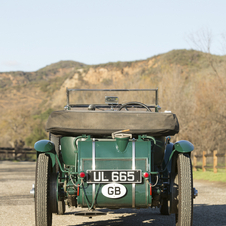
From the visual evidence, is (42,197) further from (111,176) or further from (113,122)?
(113,122)

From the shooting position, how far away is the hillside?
27359 millimetres

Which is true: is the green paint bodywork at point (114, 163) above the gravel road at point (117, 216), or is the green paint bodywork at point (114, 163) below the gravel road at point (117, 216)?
above

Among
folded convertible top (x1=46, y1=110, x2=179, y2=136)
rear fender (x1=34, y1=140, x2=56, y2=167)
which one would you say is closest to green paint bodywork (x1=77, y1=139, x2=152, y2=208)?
folded convertible top (x1=46, y1=110, x2=179, y2=136)

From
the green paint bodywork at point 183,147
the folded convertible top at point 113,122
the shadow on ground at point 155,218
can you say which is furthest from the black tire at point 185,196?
the shadow on ground at point 155,218

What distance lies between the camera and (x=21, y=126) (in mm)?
67688

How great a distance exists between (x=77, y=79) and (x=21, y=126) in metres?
24.8

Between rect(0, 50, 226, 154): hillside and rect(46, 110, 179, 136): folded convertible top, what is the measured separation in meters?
20.0

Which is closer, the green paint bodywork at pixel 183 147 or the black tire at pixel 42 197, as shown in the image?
the black tire at pixel 42 197

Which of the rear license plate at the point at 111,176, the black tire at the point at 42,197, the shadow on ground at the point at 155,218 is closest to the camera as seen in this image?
the rear license plate at the point at 111,176

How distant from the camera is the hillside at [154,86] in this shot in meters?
27.4

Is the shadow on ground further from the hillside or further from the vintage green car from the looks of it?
the hillside

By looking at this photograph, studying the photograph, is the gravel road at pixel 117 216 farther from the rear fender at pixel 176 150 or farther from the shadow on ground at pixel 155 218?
the rear fender at pixel 176 150

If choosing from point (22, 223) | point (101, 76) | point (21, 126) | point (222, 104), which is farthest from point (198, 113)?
point (101, 76)

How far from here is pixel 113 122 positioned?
452 centimetres
